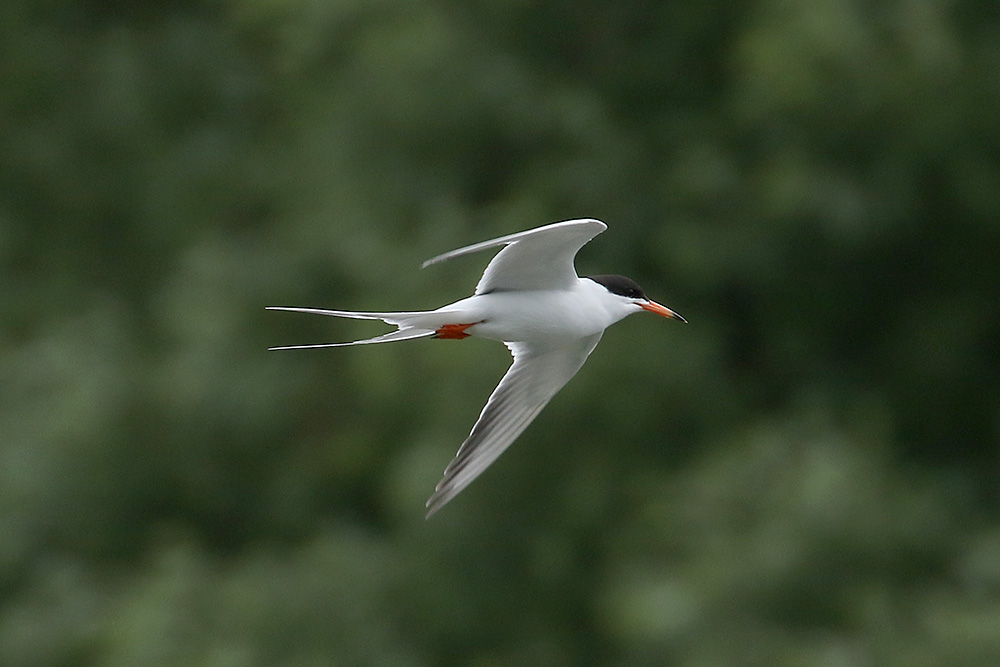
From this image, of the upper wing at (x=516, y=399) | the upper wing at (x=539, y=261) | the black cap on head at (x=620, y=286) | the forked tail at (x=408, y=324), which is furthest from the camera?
the upper wing at (x=516, y=399)

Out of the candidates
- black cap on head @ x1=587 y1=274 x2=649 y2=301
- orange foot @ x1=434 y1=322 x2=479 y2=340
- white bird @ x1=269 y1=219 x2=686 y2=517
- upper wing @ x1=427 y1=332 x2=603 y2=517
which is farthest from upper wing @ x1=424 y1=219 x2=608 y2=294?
upper wing @ x1=427 y1=332 x2=603 y2=517

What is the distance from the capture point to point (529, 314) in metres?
4.19

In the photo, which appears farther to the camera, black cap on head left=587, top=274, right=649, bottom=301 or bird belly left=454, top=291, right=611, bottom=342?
black cap on head left=587, top=274, right=649, bottom=301

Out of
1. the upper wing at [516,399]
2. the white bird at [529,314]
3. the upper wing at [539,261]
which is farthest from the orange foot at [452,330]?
the upper wing at [516,399]

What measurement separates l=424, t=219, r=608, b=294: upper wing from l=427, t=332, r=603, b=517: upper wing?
417 mm

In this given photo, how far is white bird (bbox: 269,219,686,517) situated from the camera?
4.05m

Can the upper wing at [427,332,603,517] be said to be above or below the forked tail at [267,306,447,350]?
below

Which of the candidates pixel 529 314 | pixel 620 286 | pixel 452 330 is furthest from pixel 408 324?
pixel 620 286

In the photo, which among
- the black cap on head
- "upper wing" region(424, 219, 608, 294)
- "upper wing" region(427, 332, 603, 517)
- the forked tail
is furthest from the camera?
"upper wing" region(427, 332, 603, 517)

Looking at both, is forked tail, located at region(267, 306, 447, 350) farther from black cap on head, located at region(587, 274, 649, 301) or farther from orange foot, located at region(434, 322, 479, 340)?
black cap on head, located at region(587, 274, 649, 301)

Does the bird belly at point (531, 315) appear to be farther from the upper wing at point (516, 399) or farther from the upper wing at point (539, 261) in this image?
the upper wing at point (516, 399)

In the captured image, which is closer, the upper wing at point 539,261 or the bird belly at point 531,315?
the upper wing at point 539,261

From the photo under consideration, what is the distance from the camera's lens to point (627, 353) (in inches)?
327

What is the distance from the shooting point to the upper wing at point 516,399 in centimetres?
465
